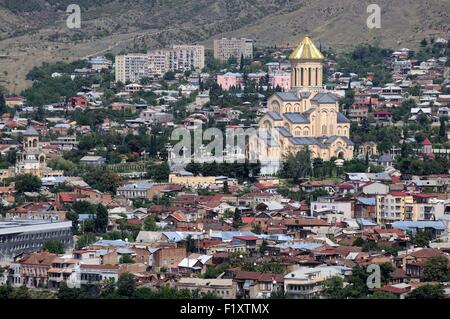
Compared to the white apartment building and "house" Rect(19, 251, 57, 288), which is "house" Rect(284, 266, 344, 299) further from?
the white apartment building

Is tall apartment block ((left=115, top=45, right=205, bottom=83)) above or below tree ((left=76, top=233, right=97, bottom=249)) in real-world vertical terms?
above

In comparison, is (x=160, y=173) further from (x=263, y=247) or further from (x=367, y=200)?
(x=263, y=247)

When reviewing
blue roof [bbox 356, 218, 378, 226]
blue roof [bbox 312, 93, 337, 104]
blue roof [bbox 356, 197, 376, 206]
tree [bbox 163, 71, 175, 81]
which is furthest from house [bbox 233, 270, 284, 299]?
tree [bbox 163, 71, 175, 81]

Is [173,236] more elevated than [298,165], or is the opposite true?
[298,165]

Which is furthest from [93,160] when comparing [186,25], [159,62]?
[186,25]

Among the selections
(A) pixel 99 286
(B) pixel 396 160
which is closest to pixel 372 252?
(A) pixel 99 286

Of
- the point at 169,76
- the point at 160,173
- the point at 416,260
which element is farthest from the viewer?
the point at 169,76

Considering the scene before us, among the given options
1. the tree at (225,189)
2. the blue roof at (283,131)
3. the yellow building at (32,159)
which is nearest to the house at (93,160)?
the yellow building at (32,159)
